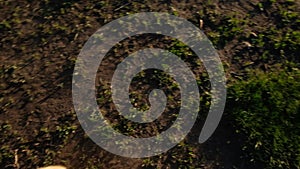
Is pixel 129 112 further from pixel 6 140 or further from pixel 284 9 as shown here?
pixel 284 9

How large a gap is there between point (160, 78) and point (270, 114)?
113cm

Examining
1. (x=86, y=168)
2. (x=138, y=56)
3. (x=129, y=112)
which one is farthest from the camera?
(x=138, y=56)

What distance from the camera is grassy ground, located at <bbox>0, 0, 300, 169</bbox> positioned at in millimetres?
4328

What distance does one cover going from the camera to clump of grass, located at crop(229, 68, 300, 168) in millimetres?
4246

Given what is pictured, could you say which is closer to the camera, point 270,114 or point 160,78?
point 270,114

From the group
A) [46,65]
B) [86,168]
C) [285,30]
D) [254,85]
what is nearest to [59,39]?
[46,65]

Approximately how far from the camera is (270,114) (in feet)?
14.5

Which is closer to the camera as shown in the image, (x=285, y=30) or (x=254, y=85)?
(x=254, y=85)

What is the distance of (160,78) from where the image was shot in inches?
187

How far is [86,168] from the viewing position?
14.1ft

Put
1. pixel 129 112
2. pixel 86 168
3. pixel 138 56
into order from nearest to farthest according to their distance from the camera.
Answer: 1. pixel 86 168
2. pixel 129 112
3. pixel 138 56

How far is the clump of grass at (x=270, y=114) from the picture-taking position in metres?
4.25

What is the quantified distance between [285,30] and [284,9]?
0.89 feet

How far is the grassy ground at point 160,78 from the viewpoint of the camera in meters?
4.33
